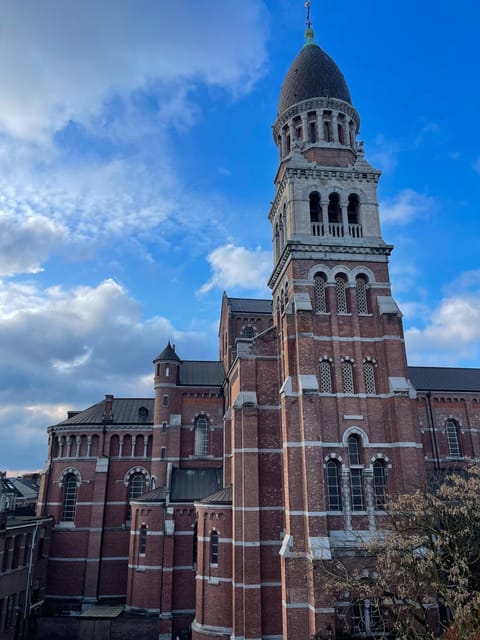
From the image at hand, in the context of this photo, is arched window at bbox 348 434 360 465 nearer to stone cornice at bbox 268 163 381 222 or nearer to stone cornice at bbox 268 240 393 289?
stone cornice at bbox 268 240 393 289

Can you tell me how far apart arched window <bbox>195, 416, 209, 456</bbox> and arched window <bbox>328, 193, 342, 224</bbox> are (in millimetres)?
19560

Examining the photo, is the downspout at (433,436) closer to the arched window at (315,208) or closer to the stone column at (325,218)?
the stone column at (325,218)

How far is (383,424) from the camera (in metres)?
26.3

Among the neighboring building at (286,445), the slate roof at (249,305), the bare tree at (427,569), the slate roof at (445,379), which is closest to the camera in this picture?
the bare tree at (427,569)

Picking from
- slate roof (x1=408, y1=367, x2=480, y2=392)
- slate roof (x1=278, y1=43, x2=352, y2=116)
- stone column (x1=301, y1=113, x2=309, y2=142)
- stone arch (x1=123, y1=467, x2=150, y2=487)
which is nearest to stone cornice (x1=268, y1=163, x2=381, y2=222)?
stone column (x1=301, y1=113, x2=309, y2=142)

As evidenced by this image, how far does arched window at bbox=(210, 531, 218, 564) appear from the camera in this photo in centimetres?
2942

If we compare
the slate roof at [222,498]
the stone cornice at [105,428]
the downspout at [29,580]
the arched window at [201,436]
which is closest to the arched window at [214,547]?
the slate roof at [222,498]

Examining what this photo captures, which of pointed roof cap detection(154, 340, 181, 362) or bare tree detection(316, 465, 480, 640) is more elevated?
pointed roof cap detection(154, 340, 181, 362)

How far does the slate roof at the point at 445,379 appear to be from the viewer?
40.5 m

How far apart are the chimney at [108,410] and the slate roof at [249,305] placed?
45.5 ft

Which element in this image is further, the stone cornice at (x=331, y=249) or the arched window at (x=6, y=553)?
the arched window at (x=6, y=553)

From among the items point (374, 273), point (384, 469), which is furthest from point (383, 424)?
point (374, 273)

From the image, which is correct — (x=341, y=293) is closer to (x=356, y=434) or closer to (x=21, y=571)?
(x=356, y=434)

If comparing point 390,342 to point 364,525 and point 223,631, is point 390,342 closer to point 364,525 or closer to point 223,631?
point 364,525
